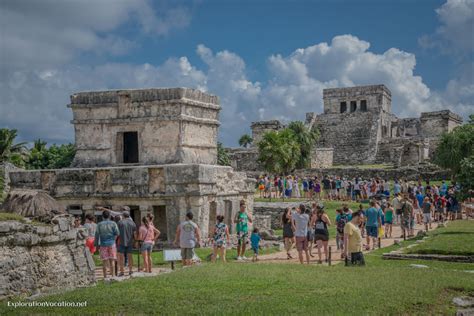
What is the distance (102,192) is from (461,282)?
11.1m

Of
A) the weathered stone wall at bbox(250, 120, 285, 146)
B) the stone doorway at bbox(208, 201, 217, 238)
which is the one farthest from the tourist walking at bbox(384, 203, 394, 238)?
the weathered stone wall at bbox(250, 120, 285, 146)

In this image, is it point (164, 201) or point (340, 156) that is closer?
point (164, 201)

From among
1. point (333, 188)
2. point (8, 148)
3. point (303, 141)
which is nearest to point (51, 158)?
point (8, 148)

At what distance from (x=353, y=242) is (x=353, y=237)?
169 mm

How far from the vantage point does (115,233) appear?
12.1 meters

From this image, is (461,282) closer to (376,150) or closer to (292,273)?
(292,273)

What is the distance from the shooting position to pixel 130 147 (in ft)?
68.5

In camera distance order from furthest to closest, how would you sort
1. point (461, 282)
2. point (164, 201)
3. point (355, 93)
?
point (355, 93), point (164, 201), point (461, 282)

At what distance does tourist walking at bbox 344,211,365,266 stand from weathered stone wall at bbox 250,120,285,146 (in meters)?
40.8

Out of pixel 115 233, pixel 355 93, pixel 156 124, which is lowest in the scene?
pixel 115 233

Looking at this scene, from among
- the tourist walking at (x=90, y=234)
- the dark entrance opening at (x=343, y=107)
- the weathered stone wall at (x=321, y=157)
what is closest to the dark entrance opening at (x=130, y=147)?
the tourist walking at (x=90, y=234)

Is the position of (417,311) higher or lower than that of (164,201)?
lower

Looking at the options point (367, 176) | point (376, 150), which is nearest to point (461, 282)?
point (367, 176)

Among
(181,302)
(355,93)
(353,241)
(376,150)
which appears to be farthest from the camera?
(355,93)
